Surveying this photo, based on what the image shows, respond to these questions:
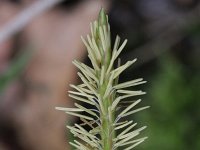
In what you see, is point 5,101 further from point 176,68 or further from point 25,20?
point 176,68

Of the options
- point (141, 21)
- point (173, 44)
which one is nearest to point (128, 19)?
point (141, 21)

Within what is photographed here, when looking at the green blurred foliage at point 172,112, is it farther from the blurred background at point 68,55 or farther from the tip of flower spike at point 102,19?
the tip of flower spike at point 102,19

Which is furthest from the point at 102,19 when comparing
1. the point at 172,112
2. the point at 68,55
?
the point at 68,55

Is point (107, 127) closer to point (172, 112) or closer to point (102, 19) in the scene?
point (102, 19)

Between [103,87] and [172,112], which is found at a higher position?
[172,112]

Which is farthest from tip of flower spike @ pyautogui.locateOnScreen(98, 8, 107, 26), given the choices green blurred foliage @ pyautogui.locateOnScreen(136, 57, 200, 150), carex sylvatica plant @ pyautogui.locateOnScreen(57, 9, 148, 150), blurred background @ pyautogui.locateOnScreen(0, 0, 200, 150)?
blurred background @ pyautogui.locateOnScreen(0, 0, 200, 150)

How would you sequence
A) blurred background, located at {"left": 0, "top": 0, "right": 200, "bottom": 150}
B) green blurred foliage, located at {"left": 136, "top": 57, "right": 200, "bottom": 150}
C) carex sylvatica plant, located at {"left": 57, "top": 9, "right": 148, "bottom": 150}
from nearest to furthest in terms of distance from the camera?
1. carex sylvatica plant, located at {"left": 57, "top": 9, "right": 148, "bottom": 150}
2. green blurred foliage, located at {"left": 136, "top": 57, "right": 200, "bottom": 150}
3. blurred background, located at {"left": 0, "top": 0, "right": 200, "bottom": 150}

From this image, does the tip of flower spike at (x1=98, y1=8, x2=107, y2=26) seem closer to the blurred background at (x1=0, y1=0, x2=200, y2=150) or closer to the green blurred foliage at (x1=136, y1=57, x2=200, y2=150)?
the green blurred foliage at (x1=136, y1=57, x2=200, y2=150)
